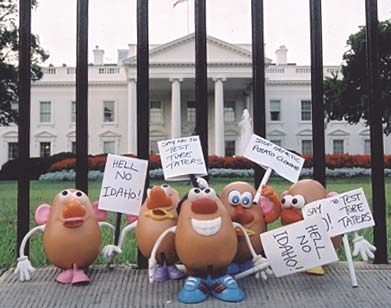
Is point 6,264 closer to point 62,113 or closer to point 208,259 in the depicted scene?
point 208,259

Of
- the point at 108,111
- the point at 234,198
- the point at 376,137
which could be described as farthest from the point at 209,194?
the point at 108,111

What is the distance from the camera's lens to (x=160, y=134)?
67.5ft

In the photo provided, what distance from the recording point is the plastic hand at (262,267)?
4.27ft

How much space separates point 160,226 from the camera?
1.30 meters

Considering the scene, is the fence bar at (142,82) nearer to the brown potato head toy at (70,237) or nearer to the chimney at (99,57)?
the brown potato head toy at (70,237)

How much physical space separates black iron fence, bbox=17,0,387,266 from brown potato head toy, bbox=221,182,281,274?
21 cm

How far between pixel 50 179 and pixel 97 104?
10061 millimetres

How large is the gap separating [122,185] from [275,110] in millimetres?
19522

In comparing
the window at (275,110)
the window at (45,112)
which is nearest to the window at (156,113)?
the window at (45,112)

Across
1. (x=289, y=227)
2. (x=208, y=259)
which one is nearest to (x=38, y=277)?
(x=208, y=259)

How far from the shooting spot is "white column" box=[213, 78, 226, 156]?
62.7 ft

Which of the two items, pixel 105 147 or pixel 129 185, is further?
pixel 105 147

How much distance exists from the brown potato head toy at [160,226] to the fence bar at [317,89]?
545 millimetres

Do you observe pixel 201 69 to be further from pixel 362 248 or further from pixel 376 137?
pixel 362 248
